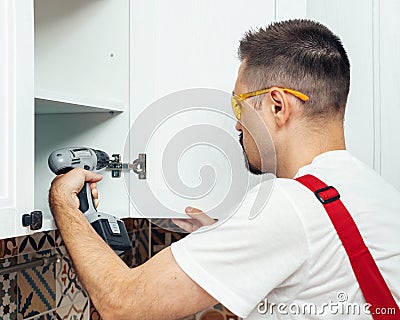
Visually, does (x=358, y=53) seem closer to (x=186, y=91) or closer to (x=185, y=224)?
(x=186, y=91)

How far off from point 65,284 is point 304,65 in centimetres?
94

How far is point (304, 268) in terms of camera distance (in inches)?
43.8

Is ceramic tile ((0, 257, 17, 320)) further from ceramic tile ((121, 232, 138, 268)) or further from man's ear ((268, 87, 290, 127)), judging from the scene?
man's ear ((268, 87, 290, 127))

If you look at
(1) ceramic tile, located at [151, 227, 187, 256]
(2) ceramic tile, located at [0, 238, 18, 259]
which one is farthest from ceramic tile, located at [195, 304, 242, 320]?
(2) ceramic tile, located at [0, 238, 18, 259]

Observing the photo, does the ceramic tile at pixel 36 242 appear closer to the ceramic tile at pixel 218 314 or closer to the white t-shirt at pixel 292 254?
the ceramic tile at pixel 218 314

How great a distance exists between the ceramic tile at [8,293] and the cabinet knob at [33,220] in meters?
0.49

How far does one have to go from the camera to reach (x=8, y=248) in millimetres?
1616

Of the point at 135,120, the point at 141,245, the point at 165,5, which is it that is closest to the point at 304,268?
the point at 135,120

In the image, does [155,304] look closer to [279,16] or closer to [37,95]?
[37,95]

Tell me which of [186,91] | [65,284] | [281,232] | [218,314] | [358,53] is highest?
[358,53]

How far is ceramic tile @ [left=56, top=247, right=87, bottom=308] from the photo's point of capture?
1819 mm

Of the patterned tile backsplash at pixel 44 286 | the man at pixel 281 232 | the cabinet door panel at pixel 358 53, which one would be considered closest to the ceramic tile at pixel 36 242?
the patterned tile backsplash at pixel 44 286

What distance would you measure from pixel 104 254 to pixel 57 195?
0.16 meters

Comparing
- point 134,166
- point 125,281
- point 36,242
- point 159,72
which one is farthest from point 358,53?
point 36,242
